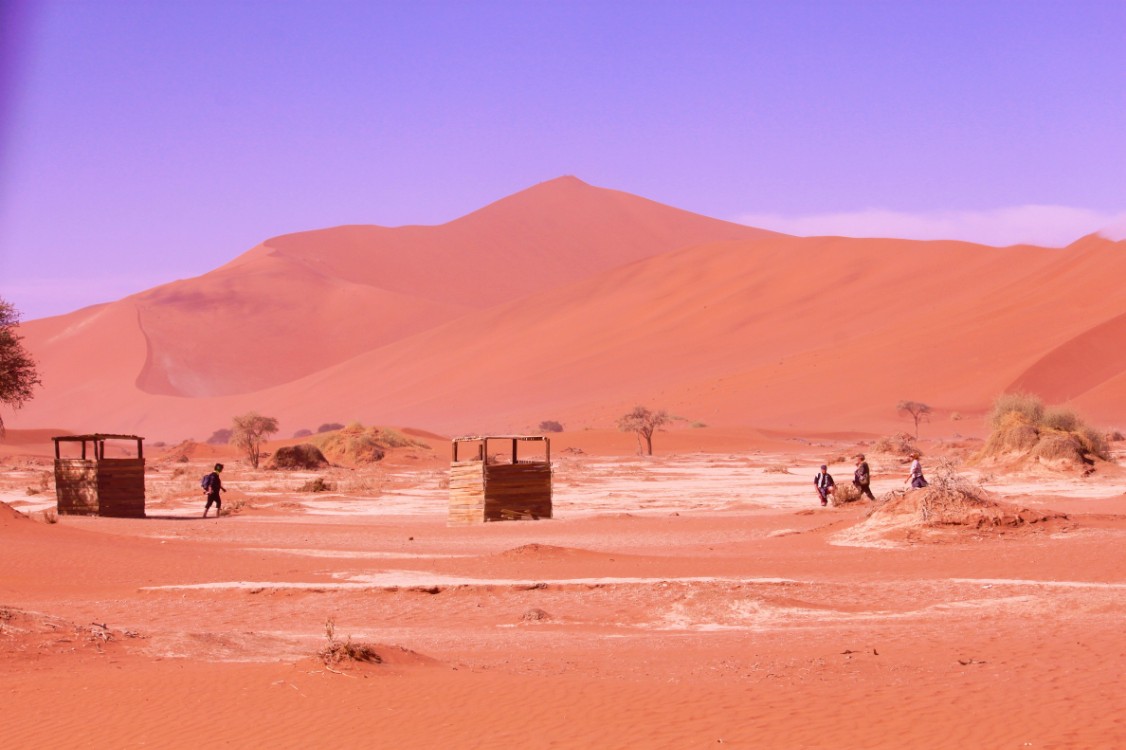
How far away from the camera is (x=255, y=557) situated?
21859 mm

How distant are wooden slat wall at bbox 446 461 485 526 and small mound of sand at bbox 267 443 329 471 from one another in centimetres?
2442

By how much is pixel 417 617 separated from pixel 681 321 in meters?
95.5

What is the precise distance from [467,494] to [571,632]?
46.9ft

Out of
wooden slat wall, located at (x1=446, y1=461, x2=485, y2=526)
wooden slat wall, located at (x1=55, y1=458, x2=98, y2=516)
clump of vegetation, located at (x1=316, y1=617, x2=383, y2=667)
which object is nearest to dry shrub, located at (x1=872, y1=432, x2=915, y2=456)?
wooden slat wall, located at (x1=446, y1=461, x2=485, y2=526)

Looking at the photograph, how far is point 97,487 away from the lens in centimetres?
2894

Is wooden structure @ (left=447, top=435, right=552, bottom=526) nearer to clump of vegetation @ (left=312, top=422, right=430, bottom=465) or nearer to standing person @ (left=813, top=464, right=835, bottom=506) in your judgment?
standing person @ (left=813, top=464, right=835, bottom=506)

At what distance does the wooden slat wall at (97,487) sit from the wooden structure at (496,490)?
24.6ft

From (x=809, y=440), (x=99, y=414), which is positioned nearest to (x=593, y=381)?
(x=809, y=440)

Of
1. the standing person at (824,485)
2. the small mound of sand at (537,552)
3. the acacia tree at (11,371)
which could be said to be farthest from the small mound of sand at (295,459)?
the small mound of sand at (537,552)

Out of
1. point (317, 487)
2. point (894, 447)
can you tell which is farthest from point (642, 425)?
point (317, 487)

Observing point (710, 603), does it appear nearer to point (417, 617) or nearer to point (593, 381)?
→ point (417, 617)

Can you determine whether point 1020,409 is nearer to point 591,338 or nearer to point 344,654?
point 344,654

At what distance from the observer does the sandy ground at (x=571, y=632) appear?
890cm

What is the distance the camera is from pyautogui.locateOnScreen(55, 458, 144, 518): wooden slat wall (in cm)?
2902
